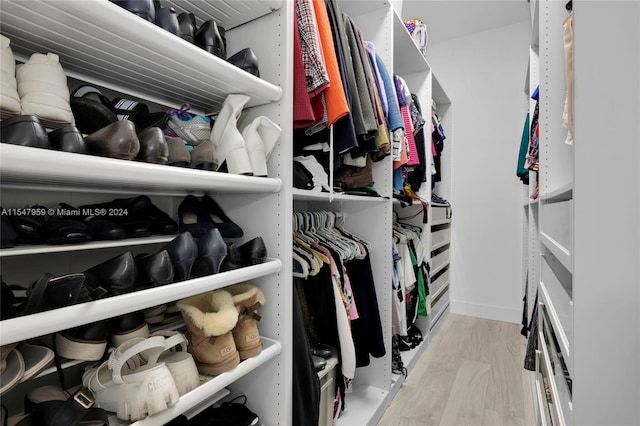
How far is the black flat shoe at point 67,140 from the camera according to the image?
62 cm

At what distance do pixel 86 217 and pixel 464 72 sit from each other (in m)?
3.46

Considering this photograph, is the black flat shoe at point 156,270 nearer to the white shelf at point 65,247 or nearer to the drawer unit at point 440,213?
the white shelf at point 65,247

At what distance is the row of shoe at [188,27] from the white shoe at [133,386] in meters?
0.70

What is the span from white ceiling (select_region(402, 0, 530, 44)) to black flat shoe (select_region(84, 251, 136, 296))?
9.91 ft

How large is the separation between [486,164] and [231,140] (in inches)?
116

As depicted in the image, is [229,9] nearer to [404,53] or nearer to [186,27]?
[186,27]

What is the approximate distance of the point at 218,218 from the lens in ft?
3.67

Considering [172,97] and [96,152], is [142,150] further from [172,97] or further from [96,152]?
[172,97]

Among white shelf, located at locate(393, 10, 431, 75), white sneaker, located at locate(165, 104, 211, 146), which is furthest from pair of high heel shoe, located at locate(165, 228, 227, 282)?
white shelf, located at locate(393, 10, 431, 75)

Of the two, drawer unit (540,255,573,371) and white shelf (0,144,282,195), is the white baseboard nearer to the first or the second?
drawer unit (540,255,573,371)

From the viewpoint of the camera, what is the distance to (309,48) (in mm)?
1133

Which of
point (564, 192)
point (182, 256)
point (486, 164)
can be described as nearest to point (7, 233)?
point (182, 256)

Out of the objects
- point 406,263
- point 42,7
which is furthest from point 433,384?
point 42,7

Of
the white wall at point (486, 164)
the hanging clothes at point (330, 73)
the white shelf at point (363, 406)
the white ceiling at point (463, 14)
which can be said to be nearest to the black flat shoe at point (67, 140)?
the hanging clothes at point (330, 73)
